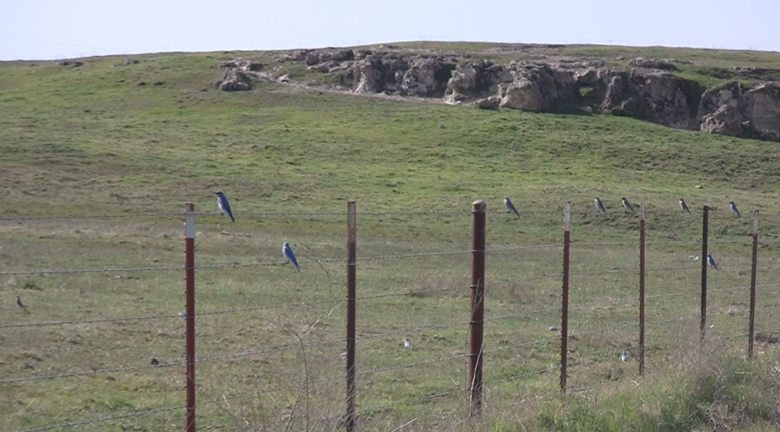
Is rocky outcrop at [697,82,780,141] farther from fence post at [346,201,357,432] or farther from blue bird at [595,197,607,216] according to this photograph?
fence post at [346,201,357,432]

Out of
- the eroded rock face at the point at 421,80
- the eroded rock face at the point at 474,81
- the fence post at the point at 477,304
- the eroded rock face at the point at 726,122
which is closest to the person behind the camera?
the fence post at the point at 477,304

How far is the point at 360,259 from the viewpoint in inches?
287

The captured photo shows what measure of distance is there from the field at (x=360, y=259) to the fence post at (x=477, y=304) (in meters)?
0.20

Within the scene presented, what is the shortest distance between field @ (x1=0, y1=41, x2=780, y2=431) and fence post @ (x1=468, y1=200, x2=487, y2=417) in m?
0.20

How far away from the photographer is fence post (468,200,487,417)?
299 inches

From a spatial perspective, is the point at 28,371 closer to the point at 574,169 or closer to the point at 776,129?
the point at 574,169

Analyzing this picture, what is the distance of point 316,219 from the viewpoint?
3288 cm

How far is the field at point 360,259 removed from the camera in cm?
866

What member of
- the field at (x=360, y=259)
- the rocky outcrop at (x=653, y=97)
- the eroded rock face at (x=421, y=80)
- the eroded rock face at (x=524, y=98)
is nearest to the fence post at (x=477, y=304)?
the field at (x=360, y=259)

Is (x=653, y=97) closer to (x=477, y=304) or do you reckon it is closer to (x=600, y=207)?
(x=600, y=207)

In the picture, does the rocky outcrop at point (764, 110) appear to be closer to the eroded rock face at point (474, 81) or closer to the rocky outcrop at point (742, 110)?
the rocky outcrop at point (742, 110)

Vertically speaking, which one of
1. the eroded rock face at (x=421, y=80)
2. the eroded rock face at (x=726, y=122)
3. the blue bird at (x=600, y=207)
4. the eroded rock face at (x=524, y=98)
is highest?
the eroded rock face at (x=421, y=80)

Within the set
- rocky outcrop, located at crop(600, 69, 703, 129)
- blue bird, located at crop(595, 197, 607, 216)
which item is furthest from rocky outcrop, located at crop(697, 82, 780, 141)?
blue bird, located at crop(595, 197, 607, 216)

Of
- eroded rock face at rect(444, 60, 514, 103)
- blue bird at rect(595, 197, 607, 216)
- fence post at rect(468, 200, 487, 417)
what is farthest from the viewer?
eroded rock face at rect(444, 60, 514, 103)
